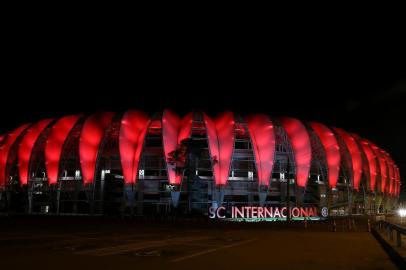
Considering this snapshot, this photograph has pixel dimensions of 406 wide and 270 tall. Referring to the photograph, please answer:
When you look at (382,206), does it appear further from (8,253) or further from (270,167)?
(8,253)

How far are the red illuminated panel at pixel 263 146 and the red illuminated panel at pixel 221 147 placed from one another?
3619 mm

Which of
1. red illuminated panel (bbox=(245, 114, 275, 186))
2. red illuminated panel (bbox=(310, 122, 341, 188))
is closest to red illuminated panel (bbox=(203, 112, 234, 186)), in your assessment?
A: red illuminated panel (bbox=(245, 114, 275, 186))

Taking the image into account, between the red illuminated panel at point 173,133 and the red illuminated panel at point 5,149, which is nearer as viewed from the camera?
the red illuminated panel at point 173,133

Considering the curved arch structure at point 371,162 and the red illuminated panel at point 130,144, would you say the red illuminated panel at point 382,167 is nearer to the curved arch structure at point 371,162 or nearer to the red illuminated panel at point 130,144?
the curved arch structure at point 371,162

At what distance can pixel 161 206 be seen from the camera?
6612 centimetres

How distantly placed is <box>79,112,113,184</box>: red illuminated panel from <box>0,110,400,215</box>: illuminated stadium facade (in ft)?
0.49

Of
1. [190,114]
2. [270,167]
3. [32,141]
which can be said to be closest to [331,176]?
[270,167]

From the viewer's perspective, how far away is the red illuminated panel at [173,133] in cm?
6394

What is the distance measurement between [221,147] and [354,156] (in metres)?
28.9

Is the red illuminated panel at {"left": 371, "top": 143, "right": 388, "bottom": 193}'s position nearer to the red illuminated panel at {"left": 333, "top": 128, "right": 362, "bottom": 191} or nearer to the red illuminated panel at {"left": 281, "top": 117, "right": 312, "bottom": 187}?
the red illuminated panel at {"left": 333, "top": 128, "right": 362, "bottom": 191}

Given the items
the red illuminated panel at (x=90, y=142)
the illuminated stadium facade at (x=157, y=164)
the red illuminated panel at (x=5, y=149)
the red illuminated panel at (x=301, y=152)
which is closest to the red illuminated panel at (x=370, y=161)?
the illuminated stadium facade at (x=157, y=164)

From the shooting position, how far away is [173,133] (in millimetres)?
66250

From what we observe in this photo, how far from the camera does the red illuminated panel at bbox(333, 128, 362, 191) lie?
3189 inches

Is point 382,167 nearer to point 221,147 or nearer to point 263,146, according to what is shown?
point 263,146
